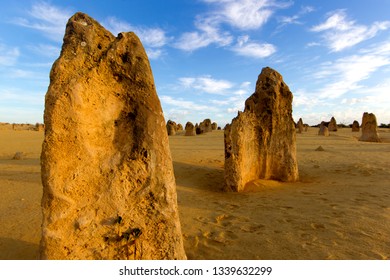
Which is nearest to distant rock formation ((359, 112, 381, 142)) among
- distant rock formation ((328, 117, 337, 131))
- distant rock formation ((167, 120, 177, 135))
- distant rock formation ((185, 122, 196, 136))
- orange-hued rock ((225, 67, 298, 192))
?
distant rock formation ((328, 117, 337, 131))

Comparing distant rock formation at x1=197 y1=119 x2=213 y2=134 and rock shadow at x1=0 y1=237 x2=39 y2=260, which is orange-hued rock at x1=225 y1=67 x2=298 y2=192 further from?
distant rock formation at x1=197 y1=119 x2=213 y2=134

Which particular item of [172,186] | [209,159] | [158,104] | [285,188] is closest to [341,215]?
[285,188]

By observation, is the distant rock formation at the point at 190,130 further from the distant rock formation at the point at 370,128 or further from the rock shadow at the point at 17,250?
the rock shadow at the point at 17,250

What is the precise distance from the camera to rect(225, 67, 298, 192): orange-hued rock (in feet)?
23.8

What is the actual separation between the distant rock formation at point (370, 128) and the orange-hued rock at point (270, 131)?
47.3ft

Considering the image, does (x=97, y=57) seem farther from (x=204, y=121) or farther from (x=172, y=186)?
(x=204, y=121)

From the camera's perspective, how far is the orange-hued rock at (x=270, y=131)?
725cm

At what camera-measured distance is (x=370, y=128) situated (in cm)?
1942

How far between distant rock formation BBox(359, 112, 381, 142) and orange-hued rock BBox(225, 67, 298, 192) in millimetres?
14426

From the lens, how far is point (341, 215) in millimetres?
4441

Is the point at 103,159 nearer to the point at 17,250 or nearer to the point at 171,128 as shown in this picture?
the point at 17,250

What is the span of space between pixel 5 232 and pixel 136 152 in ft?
8.64

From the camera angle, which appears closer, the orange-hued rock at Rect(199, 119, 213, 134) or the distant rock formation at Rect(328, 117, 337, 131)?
the orange-hued rock at Rect(199, 119, 213, 134)
